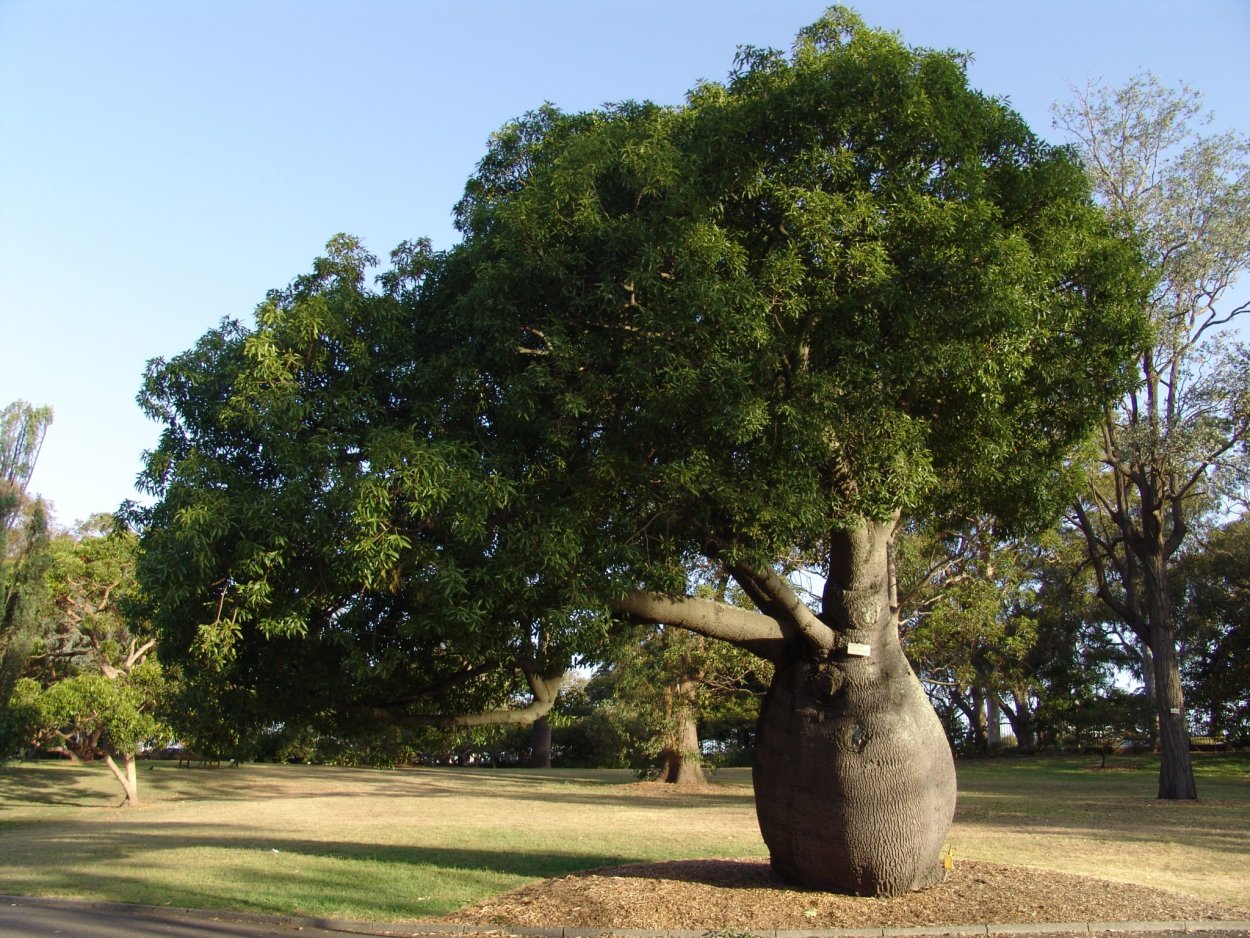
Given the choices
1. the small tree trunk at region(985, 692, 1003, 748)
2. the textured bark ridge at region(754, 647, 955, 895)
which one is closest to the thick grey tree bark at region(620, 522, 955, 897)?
the textured bark ridge at region(754, 647, 955, 895)

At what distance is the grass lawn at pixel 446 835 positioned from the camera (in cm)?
1287

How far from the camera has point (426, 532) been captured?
29.5ft

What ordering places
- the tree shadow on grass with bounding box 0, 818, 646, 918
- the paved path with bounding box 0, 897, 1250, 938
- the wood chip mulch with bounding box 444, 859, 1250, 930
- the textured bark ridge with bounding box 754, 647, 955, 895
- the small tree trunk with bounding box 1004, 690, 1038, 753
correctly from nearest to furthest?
the paved path with bounding box 0, 897, 1250, 938 < the wood chip mulch with bounding box 444, 859, 1250, 930 < the textured bark ridge with bounding box 754, 647, 955, 895 < the tree shadow on grass with bounding box 0, 818, 646, 918 < the small tree trunk with bounding box 1004, 690, 1038, 753

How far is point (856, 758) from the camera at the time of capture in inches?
396

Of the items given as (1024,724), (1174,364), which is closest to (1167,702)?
(1174,364)

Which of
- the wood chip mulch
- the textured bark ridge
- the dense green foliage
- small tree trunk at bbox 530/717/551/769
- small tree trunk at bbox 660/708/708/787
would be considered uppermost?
the dense green foliage

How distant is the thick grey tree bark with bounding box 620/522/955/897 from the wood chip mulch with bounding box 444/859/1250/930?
1.31 ft

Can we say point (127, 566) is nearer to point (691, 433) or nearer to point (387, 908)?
point (387, 908)

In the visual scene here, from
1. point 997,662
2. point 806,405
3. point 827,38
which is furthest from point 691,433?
point 997,662

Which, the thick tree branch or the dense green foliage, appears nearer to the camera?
the dense green foliage

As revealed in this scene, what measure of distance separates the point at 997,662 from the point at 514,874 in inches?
1260

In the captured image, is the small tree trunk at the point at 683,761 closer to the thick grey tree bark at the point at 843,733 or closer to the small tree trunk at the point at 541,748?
the small tree trunk at the point at 541,748

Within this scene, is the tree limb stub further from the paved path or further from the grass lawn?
the grass lawn

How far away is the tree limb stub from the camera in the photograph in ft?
33.0
